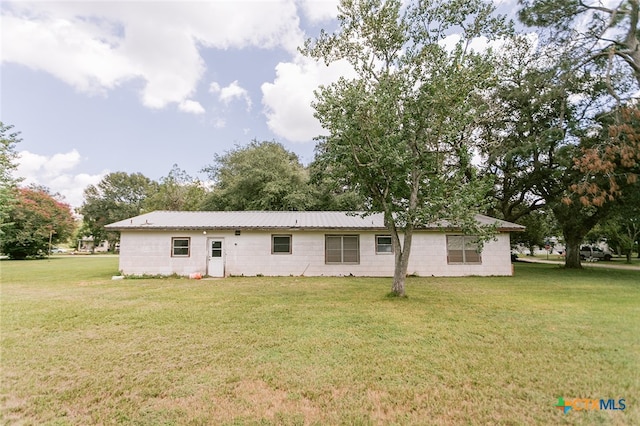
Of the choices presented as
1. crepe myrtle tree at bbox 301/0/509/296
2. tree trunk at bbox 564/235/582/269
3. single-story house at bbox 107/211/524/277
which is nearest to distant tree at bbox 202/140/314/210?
single-story house at bbox 107/211/524/277

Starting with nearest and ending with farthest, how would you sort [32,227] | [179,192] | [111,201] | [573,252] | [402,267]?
[402,267] < [573,252] < [32,227] < [179,192] < [111,201]

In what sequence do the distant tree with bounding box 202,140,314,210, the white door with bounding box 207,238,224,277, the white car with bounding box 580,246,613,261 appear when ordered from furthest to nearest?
1. the white car with bounding box 580,246,613,261
2. the distant tree with bounding box 202,140,314,210
3. the white door with bounding box 207,238,224,277

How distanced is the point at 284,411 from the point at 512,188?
20.0 metres

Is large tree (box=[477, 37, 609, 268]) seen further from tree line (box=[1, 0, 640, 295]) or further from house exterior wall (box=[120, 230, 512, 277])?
house exterior wall (box=[120, 230, 512, 277])

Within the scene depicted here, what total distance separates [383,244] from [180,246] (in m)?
9.53

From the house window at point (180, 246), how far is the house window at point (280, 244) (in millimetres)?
3907

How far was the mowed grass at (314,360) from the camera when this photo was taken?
307cm

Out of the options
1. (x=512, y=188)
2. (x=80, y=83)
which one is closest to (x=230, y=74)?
(x=80, y=83)

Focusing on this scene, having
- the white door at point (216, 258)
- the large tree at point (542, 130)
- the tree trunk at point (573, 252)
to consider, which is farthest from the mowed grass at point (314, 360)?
the tree trunk at point (573, 252)

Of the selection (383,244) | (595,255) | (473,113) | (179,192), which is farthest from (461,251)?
(179,192)

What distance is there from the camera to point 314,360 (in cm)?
429

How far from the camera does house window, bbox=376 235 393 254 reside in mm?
14172

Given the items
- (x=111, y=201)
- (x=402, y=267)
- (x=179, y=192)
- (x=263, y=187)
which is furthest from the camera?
(x=111, y=201)

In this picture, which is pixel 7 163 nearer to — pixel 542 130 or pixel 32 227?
pixel 32 227
